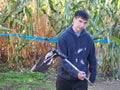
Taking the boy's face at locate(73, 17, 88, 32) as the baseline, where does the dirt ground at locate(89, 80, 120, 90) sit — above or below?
below

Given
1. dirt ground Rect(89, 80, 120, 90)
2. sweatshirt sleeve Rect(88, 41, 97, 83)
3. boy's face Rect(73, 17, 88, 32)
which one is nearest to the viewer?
boy's face Rect(73, 17, 88, 32)

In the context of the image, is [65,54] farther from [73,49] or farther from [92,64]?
[92,64]

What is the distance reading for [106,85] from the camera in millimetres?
5945

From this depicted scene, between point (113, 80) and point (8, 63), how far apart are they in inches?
84.2

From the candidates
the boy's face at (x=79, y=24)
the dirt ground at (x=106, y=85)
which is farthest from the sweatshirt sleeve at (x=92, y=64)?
the dirt ground at (x=106, y=85)

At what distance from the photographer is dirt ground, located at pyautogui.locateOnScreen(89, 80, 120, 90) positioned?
18.8 ft

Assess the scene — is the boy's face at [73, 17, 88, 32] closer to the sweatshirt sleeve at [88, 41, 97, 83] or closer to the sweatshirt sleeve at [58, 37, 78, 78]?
the sweatshirt sleeve at [58, 37, 78, 78]

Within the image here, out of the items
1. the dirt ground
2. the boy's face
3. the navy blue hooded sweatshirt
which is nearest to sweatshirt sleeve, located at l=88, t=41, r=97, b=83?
the navy blue hooded sweatshirt

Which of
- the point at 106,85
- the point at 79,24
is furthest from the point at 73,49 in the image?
the point at 106,85

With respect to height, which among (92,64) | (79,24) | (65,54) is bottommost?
(92,64)

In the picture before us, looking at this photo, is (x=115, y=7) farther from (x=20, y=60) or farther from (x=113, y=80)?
(x=20, y=60)

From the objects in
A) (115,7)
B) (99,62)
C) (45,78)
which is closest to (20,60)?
(45,78)

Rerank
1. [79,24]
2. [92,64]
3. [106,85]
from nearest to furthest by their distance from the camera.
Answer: [79,24]
[92,64]
[106,85]

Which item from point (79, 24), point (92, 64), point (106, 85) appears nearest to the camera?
point (79, 24)
